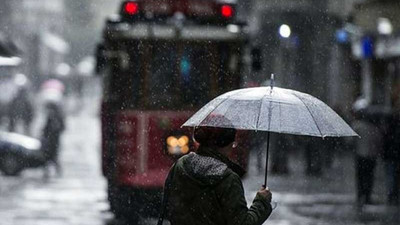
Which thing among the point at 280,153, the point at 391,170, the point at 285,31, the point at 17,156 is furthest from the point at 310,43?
the point at 391,170

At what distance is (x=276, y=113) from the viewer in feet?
20.3

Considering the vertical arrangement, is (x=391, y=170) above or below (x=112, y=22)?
below

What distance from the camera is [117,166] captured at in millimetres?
15516

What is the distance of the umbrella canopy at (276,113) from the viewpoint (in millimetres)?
6086

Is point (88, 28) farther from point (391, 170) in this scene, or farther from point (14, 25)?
point (391, 170)

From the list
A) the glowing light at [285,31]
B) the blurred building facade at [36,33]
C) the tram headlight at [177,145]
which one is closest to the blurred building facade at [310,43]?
the glowing light at [285,31]

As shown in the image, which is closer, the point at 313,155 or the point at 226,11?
the point at 226,11

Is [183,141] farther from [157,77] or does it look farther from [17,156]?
[17,156]

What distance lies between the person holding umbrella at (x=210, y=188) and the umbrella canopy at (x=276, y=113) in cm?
27

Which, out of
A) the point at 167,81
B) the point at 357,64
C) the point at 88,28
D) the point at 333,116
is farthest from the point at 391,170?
the point at 88,28

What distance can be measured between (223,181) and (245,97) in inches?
30.8

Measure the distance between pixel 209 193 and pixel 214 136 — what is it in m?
0.29

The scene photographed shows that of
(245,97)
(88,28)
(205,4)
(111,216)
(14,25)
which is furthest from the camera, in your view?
(14,25)

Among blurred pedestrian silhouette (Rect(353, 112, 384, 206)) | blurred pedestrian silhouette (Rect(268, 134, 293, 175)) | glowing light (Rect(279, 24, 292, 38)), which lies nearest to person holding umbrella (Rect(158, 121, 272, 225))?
blurred pedestrian silhouette (Rect(353, 112, 384, 206))
